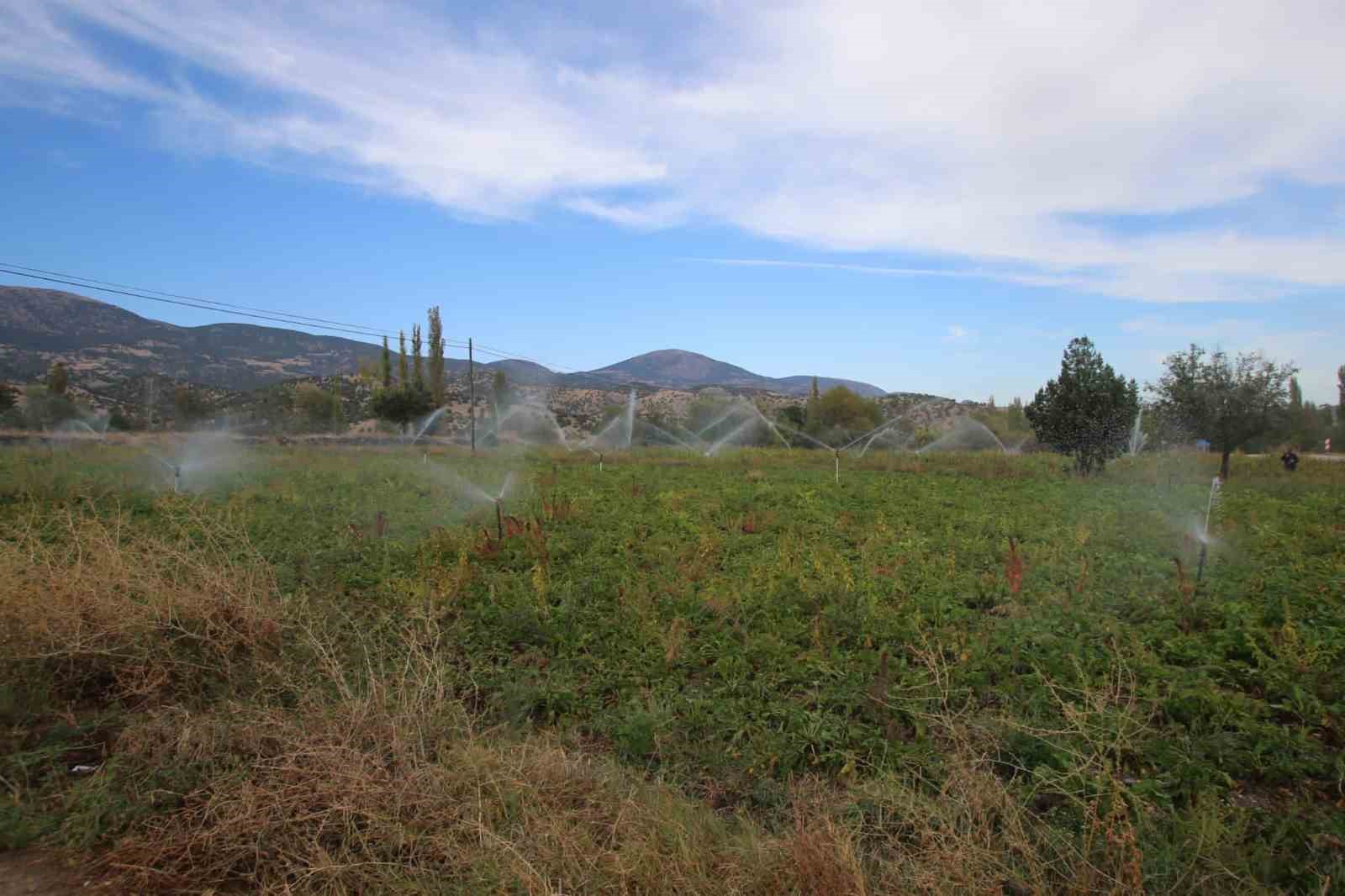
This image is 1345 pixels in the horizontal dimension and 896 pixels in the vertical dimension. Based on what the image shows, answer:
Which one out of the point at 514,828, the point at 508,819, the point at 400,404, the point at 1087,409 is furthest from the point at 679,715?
the point at 400,404

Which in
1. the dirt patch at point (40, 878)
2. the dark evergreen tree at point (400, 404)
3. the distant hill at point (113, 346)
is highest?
the distant hill at point (113, 346)

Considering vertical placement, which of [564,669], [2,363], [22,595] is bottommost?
[564,669]

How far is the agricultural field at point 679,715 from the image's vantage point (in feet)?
10.1

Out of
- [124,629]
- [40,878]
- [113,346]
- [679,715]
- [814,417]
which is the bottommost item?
[40,878]

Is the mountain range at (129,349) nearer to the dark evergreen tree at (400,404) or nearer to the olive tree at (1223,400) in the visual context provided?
the dark evergreen tree at (400,404)

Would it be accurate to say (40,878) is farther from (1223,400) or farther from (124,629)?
(1223,400)

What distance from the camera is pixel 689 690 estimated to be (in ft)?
16.3

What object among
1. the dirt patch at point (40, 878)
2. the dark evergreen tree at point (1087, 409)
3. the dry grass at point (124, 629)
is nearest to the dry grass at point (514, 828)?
the dirt patch at point (40, 878)

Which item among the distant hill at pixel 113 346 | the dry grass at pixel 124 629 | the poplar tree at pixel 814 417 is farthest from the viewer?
the poplar tree at pixel 814 417

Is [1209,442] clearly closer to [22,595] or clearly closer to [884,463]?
[884,463]

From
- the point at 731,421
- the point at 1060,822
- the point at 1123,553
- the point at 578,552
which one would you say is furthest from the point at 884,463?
the point at 731,421

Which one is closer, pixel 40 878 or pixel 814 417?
pixel 40 878

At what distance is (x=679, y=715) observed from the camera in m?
4.68

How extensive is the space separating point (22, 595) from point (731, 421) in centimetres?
4173
